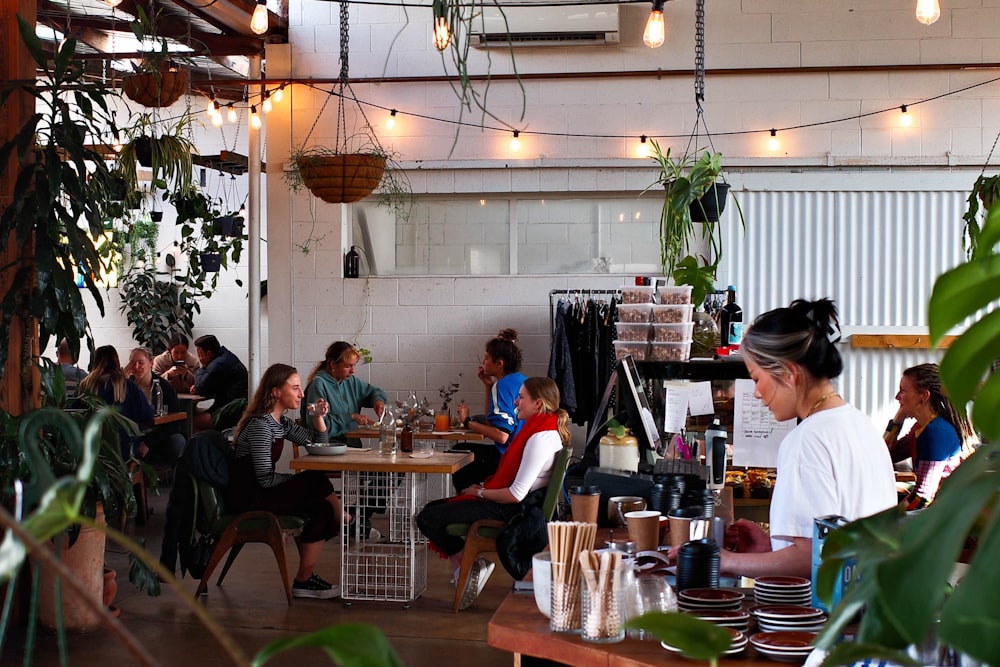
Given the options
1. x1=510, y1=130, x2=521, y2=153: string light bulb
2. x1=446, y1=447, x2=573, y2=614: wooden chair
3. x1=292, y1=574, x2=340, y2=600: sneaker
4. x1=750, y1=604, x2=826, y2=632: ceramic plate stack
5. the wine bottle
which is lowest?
x1=292, y1=574, x2=340, y2=600: sneaker

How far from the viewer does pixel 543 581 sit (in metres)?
2.26

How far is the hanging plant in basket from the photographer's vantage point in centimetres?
737

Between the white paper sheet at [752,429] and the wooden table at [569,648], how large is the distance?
1.98 m

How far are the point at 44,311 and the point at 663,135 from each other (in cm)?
526

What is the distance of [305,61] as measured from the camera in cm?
885

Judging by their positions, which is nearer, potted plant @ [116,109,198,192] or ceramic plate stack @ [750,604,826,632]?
ceramic plate stack @ [750,604,826,632]

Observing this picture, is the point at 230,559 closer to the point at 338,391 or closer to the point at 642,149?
the point at 338,391

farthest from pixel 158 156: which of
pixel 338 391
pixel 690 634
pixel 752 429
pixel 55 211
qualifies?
pixel 690 634

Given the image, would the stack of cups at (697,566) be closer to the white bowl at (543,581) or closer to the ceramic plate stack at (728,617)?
the ceramic plate stack at (728,617)

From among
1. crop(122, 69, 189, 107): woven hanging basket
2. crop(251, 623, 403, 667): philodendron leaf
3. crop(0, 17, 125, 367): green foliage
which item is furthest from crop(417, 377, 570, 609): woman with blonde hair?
crop(251, 623, 403, 667): philodendron leaf

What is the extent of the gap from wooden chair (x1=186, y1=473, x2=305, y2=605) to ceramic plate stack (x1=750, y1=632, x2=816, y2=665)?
418 centimetres

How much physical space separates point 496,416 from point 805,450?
446 centimetres

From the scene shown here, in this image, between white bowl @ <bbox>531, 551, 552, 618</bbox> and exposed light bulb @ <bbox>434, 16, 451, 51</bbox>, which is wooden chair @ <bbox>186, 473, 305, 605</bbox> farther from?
exposed light bulb @ <bbox>434, 16, 451, 51</bbox>

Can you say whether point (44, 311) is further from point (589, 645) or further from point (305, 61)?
point (305, 61)
